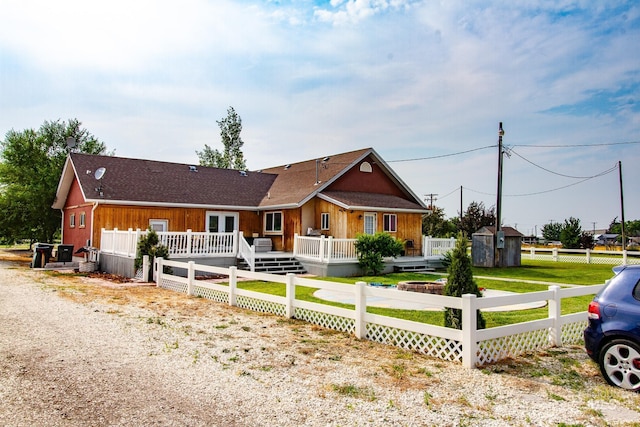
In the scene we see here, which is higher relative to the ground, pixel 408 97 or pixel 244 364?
pixel 408 97

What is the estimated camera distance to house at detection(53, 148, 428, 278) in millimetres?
22094

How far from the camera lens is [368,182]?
85.4 ft

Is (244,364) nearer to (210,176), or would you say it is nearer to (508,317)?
(508,317)

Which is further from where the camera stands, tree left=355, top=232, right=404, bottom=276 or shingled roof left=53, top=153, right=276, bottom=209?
shingled roof left=53, top=153, right=276, bottom=209

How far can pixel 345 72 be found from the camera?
2003cm

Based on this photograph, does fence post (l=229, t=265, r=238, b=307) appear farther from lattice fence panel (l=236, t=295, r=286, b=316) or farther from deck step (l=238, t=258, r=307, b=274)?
deck step (l=238, t=258, r=307, b=274)

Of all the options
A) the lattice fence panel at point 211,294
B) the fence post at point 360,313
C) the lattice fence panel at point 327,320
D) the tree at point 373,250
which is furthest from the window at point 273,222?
the fence post at point 360,313

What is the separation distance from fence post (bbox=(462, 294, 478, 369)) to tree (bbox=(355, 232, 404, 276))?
13240 millimetres

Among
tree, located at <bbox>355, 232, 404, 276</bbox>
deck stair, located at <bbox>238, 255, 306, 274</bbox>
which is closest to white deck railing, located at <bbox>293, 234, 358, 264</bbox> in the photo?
tree, located at <bbox>355, 232, 404, 276</bbox>

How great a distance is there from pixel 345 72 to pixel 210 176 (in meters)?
11.8

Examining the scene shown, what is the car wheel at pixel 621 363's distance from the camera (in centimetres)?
534

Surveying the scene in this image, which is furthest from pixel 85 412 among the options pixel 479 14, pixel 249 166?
pixel 249 166

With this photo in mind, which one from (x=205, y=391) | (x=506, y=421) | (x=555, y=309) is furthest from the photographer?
(x=555, y=309)

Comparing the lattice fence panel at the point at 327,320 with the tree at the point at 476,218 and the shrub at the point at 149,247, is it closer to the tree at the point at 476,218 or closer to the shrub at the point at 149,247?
the shrub at the point at 149,247
